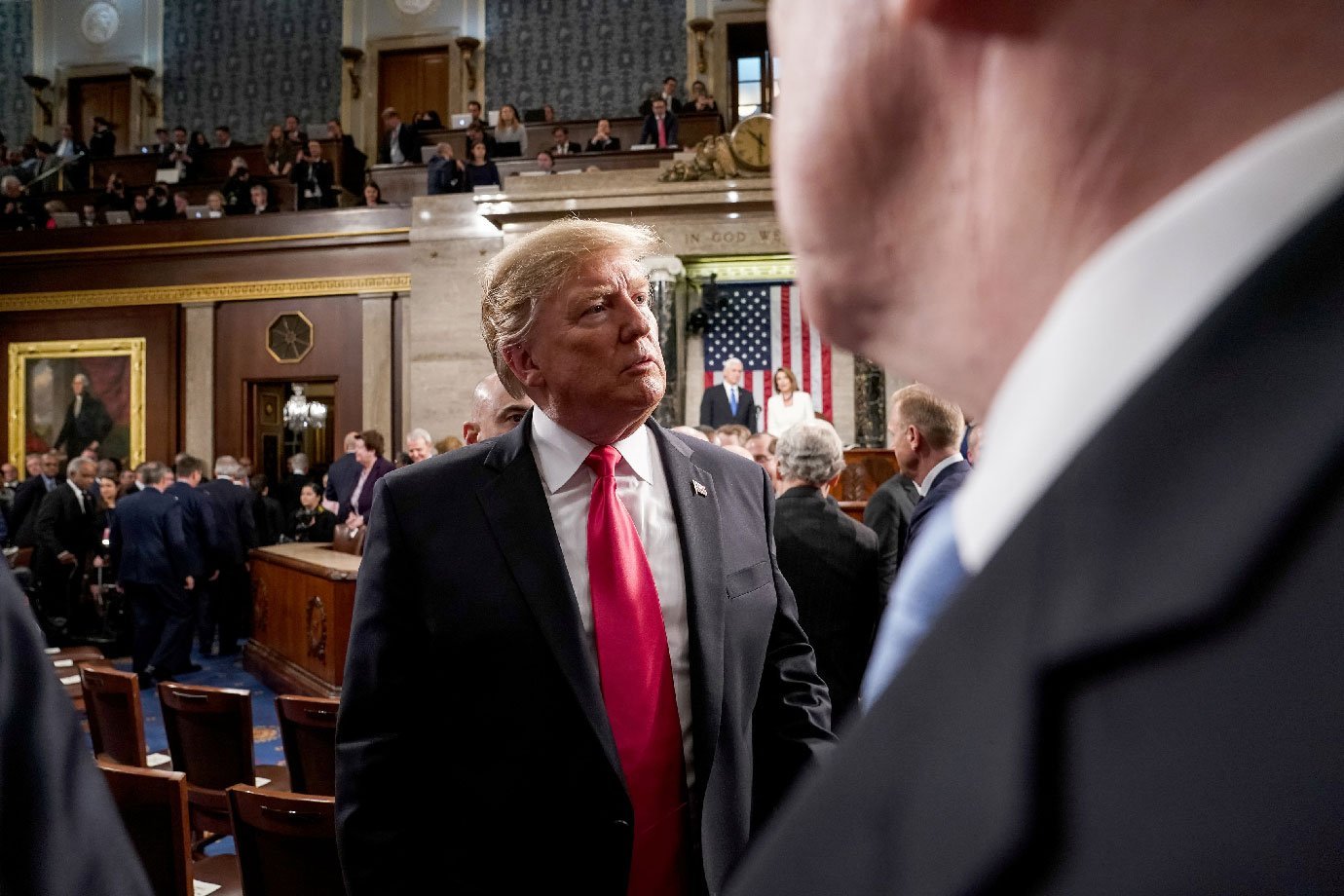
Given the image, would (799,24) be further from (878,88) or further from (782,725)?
(782,725)

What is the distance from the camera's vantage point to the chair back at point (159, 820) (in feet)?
7.65

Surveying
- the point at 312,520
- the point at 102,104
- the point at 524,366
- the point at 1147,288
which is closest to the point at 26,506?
the point at 312,520

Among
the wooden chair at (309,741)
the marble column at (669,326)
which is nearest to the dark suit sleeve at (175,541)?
the marble column at (669,326)

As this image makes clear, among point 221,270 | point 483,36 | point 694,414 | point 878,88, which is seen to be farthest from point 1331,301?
point 483,36

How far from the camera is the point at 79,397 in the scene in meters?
13.8

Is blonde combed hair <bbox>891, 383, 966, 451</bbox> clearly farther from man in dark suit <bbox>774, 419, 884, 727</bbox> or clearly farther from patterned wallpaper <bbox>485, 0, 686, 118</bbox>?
patterned wallpaper <bbox>485, 0, 686, 118</bbox>

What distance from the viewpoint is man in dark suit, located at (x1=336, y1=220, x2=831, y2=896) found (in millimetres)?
1521

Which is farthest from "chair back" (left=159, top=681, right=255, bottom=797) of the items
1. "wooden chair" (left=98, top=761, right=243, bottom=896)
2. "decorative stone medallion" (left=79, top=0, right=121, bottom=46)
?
"decorative stone medallion" (left=79, top=0, right=121, bottom=46)

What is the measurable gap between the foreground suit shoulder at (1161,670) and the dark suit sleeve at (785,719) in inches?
61.2

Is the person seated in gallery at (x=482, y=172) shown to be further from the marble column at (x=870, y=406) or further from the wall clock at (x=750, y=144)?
the marble column at (x=870, y=406)

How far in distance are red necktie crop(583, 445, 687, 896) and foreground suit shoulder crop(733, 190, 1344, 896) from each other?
1.32 meters

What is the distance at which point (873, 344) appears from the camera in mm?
487

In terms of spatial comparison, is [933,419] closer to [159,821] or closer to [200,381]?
[159,821]

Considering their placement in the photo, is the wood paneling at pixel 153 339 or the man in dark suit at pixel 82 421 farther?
the man in dark suit at pixel 82 421
